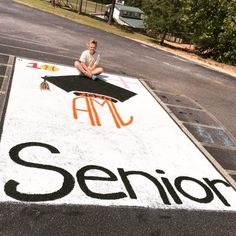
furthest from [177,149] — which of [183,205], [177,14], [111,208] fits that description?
[177,14]

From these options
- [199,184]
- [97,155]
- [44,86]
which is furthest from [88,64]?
[199,184]

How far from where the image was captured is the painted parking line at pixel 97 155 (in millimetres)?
6199

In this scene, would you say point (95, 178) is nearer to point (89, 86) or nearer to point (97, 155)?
point (97, 155)

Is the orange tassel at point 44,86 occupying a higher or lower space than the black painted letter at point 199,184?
lower

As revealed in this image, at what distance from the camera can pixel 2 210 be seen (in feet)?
17.3

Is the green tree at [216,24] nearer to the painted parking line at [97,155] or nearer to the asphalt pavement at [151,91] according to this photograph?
the asphalt pavement at [151,91]

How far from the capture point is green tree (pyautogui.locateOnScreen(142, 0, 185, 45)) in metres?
30.1

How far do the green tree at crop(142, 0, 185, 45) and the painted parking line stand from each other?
2091cm

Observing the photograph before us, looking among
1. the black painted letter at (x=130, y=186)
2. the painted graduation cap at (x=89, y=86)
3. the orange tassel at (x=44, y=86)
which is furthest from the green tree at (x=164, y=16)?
the black painted letter at (x=130, y=186)

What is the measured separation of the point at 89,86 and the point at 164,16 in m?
21.2

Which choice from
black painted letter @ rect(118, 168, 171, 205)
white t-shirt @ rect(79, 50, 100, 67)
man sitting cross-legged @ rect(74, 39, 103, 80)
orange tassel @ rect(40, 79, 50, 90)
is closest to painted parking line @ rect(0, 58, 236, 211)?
black painted letter @ rect(118, 168, 171, 205)

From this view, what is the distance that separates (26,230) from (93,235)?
99 cm

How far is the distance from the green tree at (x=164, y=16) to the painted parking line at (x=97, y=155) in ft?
68.6

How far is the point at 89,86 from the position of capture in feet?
39.3
